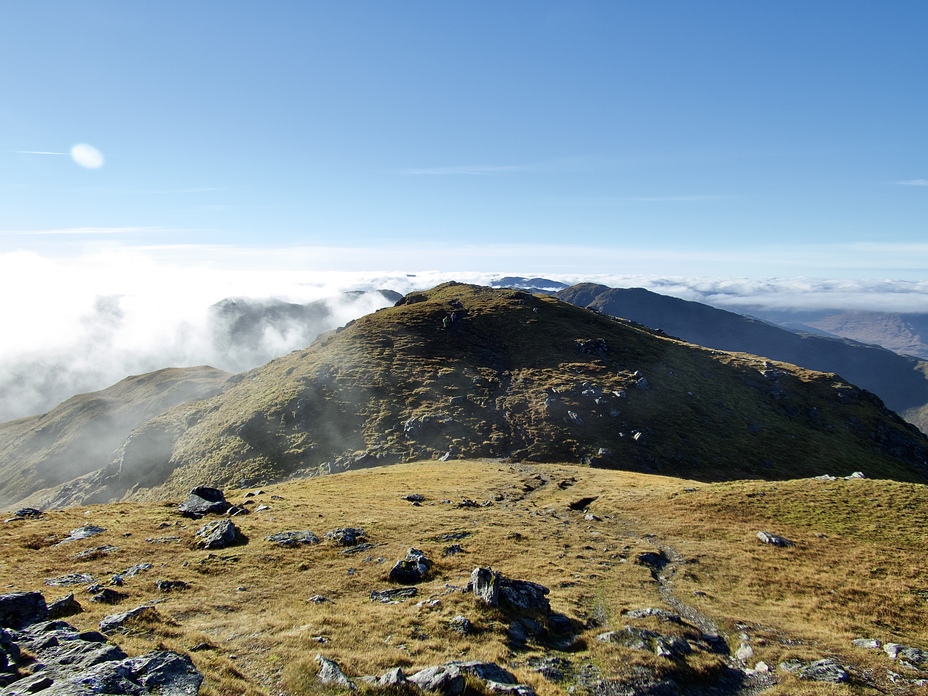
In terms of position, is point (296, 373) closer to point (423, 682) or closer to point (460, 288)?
point (460, 288)

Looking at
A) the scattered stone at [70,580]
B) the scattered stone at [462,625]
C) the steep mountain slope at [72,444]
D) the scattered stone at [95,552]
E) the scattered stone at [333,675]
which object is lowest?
the steep mountain slope at [72,444]

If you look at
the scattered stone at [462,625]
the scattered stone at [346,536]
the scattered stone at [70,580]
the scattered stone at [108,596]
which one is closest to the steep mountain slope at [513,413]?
the scattered stone at [346,536]

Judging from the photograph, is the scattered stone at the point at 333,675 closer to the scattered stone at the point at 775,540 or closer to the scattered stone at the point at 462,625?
the scattered stone at the point at 462,625

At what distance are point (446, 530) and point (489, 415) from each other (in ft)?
171

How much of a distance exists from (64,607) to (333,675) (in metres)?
13.4

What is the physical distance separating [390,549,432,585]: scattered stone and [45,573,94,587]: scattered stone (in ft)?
53.2

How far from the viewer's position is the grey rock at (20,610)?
1571cm

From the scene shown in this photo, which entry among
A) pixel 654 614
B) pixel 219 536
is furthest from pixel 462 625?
pixel 219 536

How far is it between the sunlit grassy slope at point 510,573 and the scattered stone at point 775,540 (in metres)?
0.68

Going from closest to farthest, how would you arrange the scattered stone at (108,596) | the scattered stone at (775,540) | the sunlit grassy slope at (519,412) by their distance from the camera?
the scattered stone at (108,596)
the scattered stone at (775,540)
the sunlit grassy slope at (519,412)

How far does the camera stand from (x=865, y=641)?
22.4 m

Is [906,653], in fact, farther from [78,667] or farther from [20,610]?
[20,610]

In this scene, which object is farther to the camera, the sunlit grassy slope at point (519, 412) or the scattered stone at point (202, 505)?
the sunlit grassy slope at point (519, 412)

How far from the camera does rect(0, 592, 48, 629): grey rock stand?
15711 mm
